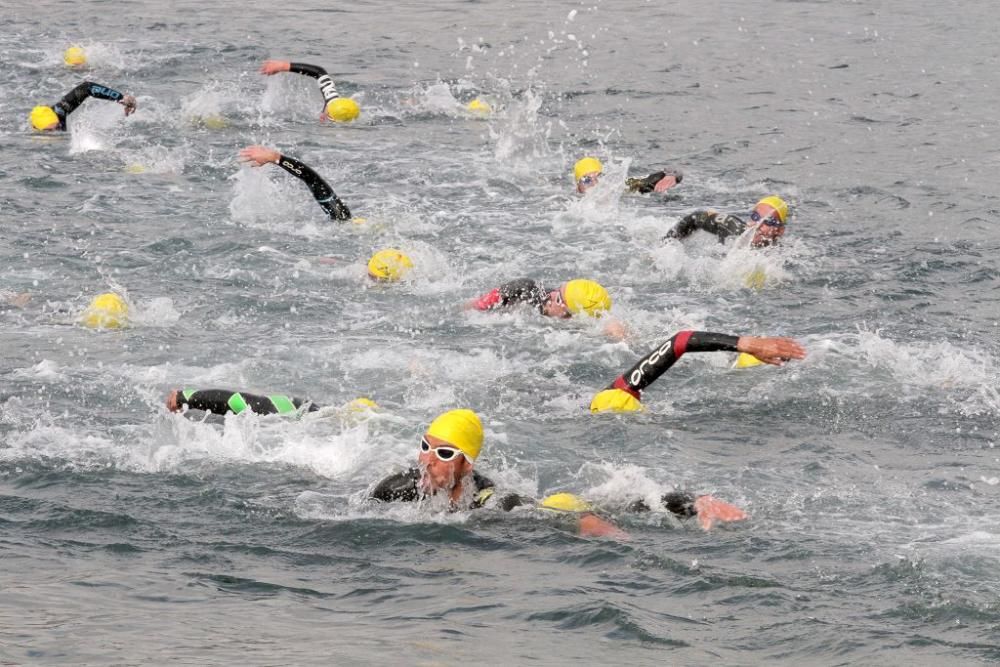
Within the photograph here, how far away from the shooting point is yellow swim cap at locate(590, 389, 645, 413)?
12.0 m

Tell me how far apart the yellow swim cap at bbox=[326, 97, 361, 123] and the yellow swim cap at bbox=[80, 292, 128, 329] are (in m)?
9.35

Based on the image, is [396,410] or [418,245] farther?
[418,245]

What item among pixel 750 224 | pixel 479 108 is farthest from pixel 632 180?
pixel 479 108

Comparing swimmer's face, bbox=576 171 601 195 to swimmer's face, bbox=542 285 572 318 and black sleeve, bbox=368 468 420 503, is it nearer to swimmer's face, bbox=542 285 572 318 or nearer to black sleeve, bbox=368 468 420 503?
swimmer's face, bbox=542 285 572 318

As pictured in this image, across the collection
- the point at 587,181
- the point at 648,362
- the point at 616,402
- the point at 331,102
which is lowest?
the point at 616,402

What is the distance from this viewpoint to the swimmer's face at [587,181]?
18.8m

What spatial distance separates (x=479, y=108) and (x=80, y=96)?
659 centimetres

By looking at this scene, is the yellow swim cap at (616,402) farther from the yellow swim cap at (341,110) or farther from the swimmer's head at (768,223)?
the yellow swim cap at (341,110)

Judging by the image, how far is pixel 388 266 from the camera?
1570cm

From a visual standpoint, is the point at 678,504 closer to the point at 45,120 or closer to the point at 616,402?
the point at 616,402

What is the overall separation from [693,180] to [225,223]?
6759 millimetres

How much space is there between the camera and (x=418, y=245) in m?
16.3

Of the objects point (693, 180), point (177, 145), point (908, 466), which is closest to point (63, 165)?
point (177, 145)

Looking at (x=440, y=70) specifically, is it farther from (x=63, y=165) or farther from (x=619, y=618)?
(x=619, y=618)
